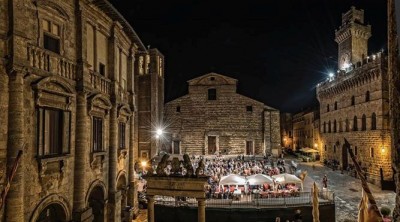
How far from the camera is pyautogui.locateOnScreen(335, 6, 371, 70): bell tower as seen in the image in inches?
1571

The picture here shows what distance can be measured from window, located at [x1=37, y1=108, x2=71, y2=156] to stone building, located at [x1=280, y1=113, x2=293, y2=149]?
72.6 metres

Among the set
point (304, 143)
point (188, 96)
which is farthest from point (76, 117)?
point (304, 143)

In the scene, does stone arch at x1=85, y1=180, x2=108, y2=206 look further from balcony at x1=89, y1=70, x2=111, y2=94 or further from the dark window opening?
the dark window opening

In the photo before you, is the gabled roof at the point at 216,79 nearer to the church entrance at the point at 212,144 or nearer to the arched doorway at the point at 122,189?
the church entrance at the point at 212,144

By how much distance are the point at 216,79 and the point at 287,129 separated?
44319 mm

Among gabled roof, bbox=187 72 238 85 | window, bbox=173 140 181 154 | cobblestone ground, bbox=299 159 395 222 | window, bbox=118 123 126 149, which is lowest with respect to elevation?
cobblestone ground, bbox=299 159 395 222

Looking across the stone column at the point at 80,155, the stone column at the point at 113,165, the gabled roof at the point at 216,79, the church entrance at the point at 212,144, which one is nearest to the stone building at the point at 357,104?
the gabled roof at the point at 216,79

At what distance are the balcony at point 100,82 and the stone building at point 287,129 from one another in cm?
6914

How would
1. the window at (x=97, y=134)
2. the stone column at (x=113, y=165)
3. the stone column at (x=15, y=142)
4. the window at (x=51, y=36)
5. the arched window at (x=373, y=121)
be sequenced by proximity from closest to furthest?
the stone column at (x=15, y=142), the window at (x=51, y=36), the window at (x=97, y=134), the stone column at (x=113, y=165), the arched window at (x=373, y=121)

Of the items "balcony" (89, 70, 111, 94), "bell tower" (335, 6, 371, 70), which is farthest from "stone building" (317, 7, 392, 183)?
"balcony" (89, 70, 111, 94)

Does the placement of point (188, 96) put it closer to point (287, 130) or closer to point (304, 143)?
point (304, 143)

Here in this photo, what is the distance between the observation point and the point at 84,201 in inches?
484

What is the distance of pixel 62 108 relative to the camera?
1122 cm

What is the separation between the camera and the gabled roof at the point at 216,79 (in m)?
43.4
